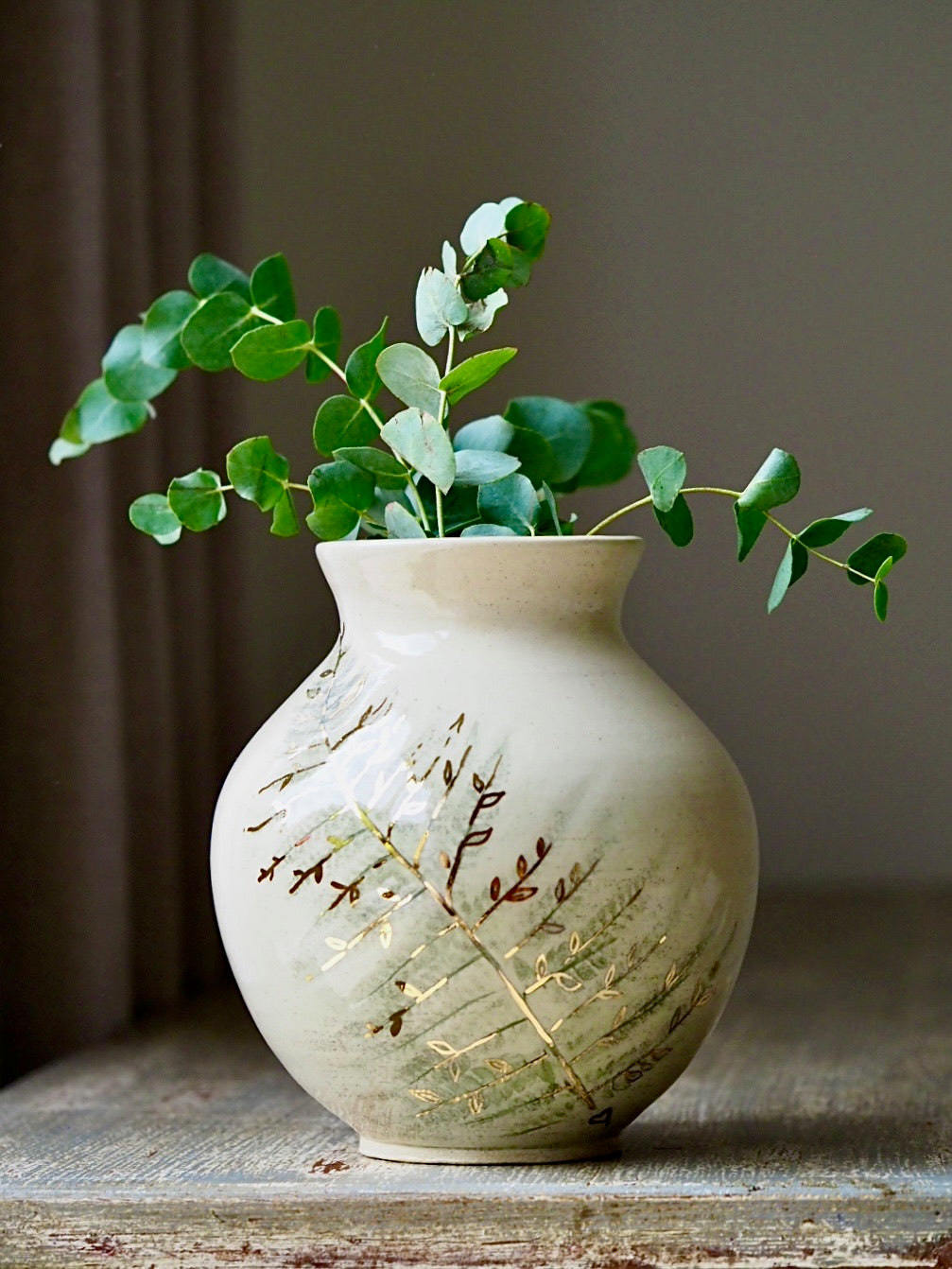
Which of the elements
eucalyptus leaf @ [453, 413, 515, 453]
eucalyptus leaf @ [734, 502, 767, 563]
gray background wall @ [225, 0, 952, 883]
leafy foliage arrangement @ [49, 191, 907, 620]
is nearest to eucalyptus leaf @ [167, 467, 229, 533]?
leafy foliage arrangement @ [49, 191, 907, 620]

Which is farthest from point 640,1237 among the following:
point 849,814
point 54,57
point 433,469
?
point 849,814

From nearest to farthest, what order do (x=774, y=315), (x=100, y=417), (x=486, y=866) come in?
(x=486, y=866)
(x=100, y=417)
(x=774, y=315)

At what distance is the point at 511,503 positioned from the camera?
0.61m

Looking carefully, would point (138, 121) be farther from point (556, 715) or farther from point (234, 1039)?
point (556, 715)

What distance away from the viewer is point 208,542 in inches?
58.2

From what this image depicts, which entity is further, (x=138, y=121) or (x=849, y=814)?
(x=849, y=814)

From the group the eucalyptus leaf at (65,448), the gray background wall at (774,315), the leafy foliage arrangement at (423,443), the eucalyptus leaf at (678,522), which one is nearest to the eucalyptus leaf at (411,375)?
the leafy foliage arrangement at (423,443)

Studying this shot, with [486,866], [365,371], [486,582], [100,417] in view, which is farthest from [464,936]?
[100,417]

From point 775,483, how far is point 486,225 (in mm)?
154

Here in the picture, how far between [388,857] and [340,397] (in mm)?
198

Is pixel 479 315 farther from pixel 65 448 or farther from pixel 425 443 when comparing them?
pixel 65 448

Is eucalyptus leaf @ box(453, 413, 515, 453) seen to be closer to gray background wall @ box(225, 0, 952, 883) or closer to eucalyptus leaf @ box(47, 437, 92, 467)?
eucalyptus leaf @ box(47, 437, 92, 467)

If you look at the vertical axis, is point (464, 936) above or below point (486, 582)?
below

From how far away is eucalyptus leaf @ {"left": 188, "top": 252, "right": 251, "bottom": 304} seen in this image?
674 millimetres
